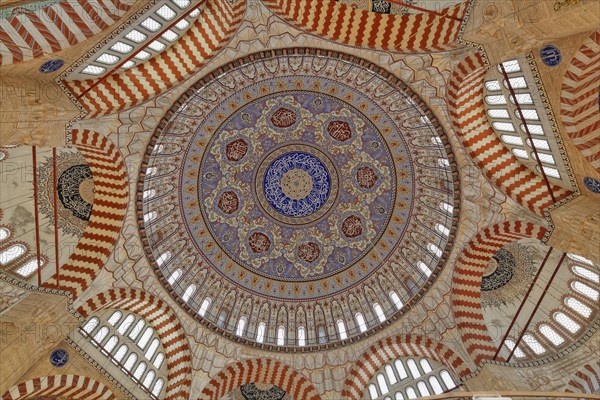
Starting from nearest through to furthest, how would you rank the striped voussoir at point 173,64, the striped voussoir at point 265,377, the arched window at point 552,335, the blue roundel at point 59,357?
the striped voussoir at point 173,64
the blue roundel at point 59,357
the arched window at point 552,335
the striped voussoir at point 265,377

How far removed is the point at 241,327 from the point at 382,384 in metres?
6.22

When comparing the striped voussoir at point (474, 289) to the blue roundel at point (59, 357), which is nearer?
the blue roundel at point (59, 357)

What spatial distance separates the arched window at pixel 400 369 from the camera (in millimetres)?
15453

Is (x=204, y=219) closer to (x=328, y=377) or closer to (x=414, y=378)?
(x=328, y=377)

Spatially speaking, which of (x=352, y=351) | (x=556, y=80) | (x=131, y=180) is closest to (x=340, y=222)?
(x=352, y=351)

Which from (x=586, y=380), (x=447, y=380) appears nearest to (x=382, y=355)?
(x=447, y=380)

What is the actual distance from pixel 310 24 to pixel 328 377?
12731mm

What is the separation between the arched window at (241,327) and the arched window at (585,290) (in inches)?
496

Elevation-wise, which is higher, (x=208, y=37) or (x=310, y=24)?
(x=310, y=24)

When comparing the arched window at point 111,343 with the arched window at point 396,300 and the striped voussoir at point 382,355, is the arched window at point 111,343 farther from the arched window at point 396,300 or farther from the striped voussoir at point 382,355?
the arched window at point 396,300

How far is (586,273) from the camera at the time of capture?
13.4 meters

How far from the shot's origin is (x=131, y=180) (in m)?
12.7

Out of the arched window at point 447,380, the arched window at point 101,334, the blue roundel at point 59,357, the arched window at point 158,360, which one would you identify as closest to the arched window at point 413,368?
the arched window at point 447,380

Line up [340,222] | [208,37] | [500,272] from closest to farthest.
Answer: [208,37], [500,272], [340,222]
